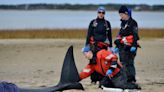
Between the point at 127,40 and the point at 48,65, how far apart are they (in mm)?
6336

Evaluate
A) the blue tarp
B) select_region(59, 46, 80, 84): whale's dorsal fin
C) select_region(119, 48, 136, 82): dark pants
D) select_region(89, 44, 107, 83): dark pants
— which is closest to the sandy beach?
select_region(89, 44, 107, 83): dark pants

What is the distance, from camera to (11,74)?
15.6 metres

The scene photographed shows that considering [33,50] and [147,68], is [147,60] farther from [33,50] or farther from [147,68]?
[33,50]

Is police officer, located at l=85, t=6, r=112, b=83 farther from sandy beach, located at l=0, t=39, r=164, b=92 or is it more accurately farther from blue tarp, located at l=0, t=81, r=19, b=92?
blue tarp, located at l=0, t=81, r=19, b=92

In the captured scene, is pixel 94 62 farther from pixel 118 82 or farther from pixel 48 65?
pixel 48 65

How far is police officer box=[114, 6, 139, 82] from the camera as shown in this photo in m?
11.9

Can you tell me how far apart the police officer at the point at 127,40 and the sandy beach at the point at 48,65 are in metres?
0.63

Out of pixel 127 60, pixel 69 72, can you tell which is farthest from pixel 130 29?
pixel 69 72

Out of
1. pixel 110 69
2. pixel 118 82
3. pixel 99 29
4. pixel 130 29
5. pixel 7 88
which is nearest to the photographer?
pixel 7 88

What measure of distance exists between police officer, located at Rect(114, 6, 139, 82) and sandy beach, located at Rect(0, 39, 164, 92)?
63 cm

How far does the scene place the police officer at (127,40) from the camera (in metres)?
11.9

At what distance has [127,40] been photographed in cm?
1197

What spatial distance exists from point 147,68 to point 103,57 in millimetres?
6324

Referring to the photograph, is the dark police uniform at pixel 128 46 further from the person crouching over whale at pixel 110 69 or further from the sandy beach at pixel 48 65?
the person crouching over whale at pixel 110 69
